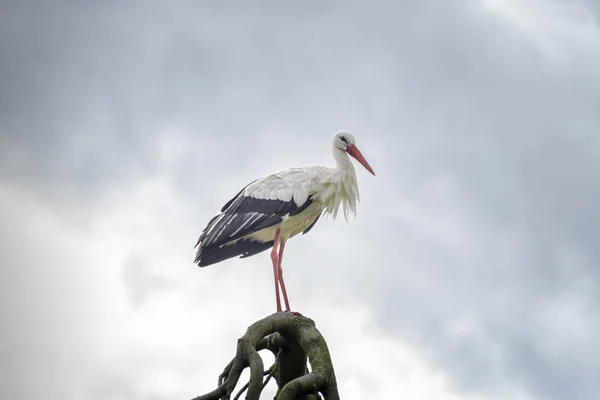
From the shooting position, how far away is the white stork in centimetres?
930

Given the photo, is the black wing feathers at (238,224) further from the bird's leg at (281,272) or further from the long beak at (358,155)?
the long beak at (358,155)

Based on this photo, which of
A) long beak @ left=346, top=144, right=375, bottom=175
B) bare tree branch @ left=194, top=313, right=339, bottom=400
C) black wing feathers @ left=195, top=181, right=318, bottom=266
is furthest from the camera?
long beak @ left=346, top=144, right=375, bottom=175

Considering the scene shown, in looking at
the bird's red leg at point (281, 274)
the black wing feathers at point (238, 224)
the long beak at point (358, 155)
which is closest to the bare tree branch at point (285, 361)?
the bird's red leg at point (281, 274)

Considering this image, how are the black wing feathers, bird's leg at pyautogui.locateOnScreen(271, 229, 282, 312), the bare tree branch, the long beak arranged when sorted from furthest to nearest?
the long beak
the black wing feathers
bird's leg at pyautogui.locateOnScreen(271, 229, 282, 312)
the bare tree branch

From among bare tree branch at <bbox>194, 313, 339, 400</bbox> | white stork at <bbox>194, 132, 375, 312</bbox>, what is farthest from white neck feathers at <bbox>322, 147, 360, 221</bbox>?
bare tree branch at <bbox>194, 313, 339, 400</bbox>

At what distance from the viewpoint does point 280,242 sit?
9805mm

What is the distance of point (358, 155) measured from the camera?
10.0m

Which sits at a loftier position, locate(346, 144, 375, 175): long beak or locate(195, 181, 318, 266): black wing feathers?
A: locate(346, 144, 375, 175): long beak

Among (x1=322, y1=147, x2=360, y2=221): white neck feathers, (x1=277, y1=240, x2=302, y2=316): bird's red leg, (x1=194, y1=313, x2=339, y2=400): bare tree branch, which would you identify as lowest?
(x1=194, y1=313, x2=339, y2=400): bare tree branch

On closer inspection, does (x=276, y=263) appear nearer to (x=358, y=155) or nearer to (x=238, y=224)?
(x=238, y=224)

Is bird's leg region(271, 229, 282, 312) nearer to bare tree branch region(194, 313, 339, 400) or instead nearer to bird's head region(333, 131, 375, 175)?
bird's head region(333, 131, 375, 175)

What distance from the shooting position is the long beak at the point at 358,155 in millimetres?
10008

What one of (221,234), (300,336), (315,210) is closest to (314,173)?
(315,210)

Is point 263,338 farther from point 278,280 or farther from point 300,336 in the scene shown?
point 278,280
